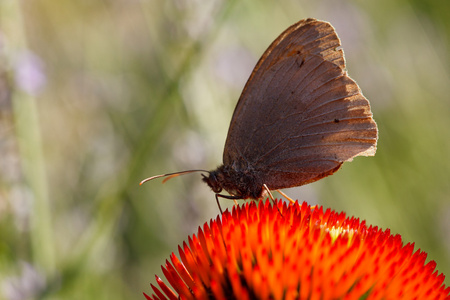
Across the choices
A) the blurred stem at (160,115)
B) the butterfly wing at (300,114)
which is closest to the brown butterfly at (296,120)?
the butterfly wing at (300,114)

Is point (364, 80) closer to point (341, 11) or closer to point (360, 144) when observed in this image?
point (341, 11)

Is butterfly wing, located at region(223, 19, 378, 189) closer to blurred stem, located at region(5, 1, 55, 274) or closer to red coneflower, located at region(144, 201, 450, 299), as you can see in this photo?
red coneflower, located at region(144, 201, 450, 299)

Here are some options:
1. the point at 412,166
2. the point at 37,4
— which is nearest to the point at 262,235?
the point at 412,166

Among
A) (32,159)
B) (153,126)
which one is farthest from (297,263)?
(32,159)

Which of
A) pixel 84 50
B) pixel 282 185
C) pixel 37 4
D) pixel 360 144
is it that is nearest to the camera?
pixel 360 144

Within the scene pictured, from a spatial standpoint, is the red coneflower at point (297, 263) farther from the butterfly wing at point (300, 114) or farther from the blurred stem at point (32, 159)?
the blurred stem at point (32, 159)

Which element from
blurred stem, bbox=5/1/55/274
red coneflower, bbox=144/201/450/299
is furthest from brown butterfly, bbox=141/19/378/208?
blurred stem, bbox=5/1/55/274

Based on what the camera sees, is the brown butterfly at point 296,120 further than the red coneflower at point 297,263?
Yes
